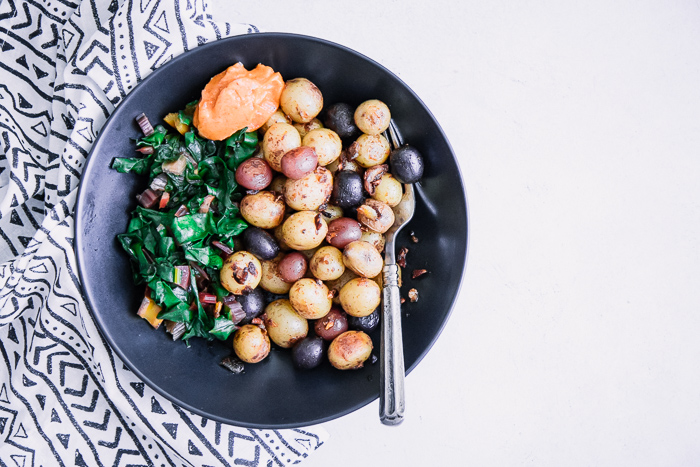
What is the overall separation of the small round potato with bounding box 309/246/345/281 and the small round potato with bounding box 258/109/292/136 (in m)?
0.36

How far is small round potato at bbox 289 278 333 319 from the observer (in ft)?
4.29

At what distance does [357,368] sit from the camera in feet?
4.52

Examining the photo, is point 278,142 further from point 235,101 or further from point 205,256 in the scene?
point 205,256

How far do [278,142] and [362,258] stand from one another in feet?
1.21

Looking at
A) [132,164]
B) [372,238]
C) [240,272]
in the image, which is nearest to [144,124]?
[132,164]

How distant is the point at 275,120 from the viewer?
1386 millimetres

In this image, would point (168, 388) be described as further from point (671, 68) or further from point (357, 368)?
point (671, 68)

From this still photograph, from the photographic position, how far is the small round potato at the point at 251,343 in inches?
52.4

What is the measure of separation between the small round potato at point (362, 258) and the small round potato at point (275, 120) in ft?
1.27

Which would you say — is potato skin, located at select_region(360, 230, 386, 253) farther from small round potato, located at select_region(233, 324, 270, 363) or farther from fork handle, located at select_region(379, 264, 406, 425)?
small round potato, located at select_region(233, 324, 270, 363)

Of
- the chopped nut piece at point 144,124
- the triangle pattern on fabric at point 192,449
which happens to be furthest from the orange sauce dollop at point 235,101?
the triangle pattern on fabric at point 192,449

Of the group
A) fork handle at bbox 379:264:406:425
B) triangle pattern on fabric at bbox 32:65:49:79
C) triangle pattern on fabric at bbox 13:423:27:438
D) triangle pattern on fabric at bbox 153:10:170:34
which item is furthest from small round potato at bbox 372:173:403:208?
triangle pattern on fabric at bbox 13:423:27:438

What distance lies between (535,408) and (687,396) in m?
0.56

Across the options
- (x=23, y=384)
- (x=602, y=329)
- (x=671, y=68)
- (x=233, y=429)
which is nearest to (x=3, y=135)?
(x=23, y=384)
